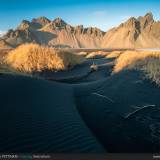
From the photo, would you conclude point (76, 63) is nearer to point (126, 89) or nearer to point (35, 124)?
point (126, 89)

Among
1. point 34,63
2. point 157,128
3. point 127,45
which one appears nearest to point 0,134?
point 157,128

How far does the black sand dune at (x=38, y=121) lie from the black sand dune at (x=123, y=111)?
6.1 inches

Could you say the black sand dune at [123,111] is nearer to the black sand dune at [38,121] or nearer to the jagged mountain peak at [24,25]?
the black sand dune at [38,121]

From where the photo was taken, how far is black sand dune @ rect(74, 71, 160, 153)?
9.62ft

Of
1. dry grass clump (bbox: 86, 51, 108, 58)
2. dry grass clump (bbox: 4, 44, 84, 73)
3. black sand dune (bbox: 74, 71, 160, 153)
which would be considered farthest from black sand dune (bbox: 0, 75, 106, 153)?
dry grass clump (bbox: 86, 51, 108, 58)

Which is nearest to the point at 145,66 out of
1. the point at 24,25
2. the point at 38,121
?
the point at 24,25

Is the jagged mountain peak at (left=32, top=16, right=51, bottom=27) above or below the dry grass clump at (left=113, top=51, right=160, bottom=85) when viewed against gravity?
above

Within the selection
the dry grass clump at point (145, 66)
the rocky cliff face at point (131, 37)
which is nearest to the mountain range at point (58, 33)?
the rocky cliff face at point (131, 37)

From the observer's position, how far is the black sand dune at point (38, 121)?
2.57 meters

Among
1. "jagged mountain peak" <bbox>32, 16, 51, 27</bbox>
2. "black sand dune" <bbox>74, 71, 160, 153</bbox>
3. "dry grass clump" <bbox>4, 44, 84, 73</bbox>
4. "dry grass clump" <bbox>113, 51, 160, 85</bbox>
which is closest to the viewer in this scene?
"black sand dune" <bbox>74, 71, 160, 153</bbox>

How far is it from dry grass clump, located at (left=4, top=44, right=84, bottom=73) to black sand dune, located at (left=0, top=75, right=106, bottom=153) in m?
0.42

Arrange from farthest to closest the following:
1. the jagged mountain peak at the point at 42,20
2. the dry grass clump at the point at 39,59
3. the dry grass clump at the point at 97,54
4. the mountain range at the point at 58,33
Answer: the dry grass clump at the point at 97,54, the dry grass clump at the point at 39,59, the mountain range at the point at 58,33, the jagged mountain peak at the point at 42,20

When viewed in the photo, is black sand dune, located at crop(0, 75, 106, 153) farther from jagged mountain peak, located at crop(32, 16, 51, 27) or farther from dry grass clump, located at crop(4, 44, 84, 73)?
jagged mountain peak, located at crop(32, 16, 51, 27)

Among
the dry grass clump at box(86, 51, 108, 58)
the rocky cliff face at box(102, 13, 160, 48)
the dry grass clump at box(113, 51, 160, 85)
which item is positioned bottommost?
the dry grass clump at box(113, 51, 160, 85)
